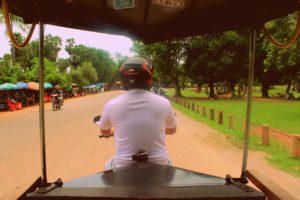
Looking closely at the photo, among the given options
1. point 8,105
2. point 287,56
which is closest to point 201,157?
point 287,56

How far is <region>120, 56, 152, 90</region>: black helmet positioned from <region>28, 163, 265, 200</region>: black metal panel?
777 mm

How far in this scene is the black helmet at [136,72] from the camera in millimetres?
2984

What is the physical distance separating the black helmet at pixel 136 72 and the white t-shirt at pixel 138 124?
0.21 feet

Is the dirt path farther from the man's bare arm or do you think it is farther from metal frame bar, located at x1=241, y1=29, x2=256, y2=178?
metal frame bar, located at x1=241, y1=29, x2=256, y2=178

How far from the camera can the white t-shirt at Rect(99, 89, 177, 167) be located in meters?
2.85

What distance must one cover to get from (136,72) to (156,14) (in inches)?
39.1

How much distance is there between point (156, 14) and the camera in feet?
12.0

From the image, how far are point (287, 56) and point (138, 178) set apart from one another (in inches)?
857

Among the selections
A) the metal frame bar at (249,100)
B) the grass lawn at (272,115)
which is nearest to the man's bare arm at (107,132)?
the metal frame bar at (249,100)

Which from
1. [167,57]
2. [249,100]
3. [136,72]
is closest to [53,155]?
[136,72]

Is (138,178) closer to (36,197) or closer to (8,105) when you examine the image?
(36,197)

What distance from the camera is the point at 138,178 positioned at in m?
2.44

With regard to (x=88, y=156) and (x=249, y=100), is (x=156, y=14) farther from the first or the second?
(x=88, y=156)

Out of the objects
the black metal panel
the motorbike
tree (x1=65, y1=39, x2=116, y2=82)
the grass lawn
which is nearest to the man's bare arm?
the black metal panel
